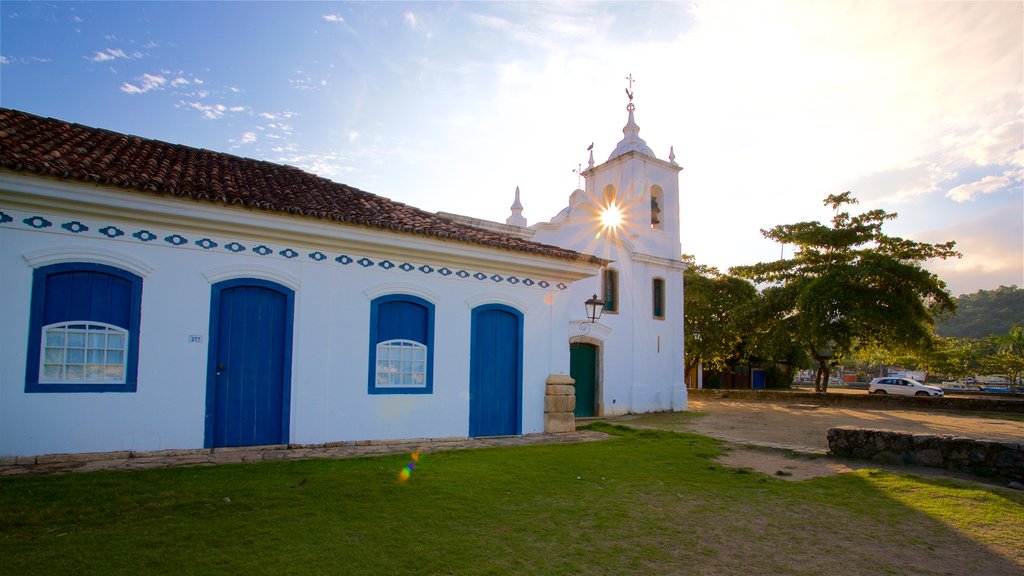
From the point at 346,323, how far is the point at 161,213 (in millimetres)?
2828

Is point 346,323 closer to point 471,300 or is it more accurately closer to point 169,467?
point 471,300

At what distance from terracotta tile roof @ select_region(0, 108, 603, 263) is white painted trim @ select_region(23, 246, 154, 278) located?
2.94ft

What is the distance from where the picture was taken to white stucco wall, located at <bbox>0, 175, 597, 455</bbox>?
266 inches

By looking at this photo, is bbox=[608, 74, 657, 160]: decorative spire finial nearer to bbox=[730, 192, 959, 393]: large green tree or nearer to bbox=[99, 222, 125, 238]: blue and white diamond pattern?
bbox=[730, 192, 959, 393]: large green tree

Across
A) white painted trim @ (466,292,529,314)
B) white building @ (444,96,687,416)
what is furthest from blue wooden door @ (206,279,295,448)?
white building @ (444,96,687,416)

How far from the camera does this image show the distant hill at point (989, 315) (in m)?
57.9

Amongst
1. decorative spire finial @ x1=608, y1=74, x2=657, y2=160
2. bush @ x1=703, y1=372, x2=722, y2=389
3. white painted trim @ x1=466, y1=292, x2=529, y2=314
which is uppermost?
decorative spire finial @ x1=608, y1=74, x2=657, y2=160

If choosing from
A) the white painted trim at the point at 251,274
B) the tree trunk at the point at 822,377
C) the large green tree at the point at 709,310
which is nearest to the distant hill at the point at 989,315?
the large green tree at the point at 709,310

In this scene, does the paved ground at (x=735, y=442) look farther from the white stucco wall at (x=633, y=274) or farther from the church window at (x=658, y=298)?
the church window at (x=658, y=298)

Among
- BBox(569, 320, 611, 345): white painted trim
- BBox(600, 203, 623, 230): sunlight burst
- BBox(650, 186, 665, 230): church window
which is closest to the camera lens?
BBox(569, 320, 611, 345): white painted trim

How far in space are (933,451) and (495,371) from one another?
6509mm

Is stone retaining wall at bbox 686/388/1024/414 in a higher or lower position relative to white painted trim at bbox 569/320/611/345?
lower

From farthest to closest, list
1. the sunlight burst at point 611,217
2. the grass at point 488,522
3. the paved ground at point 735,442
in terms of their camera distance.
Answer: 1. the sunlight burst at point 611,217
2. the paved ground at point 735,442
3. the grass at point 488,522

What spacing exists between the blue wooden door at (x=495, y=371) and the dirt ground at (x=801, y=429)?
145 inches
